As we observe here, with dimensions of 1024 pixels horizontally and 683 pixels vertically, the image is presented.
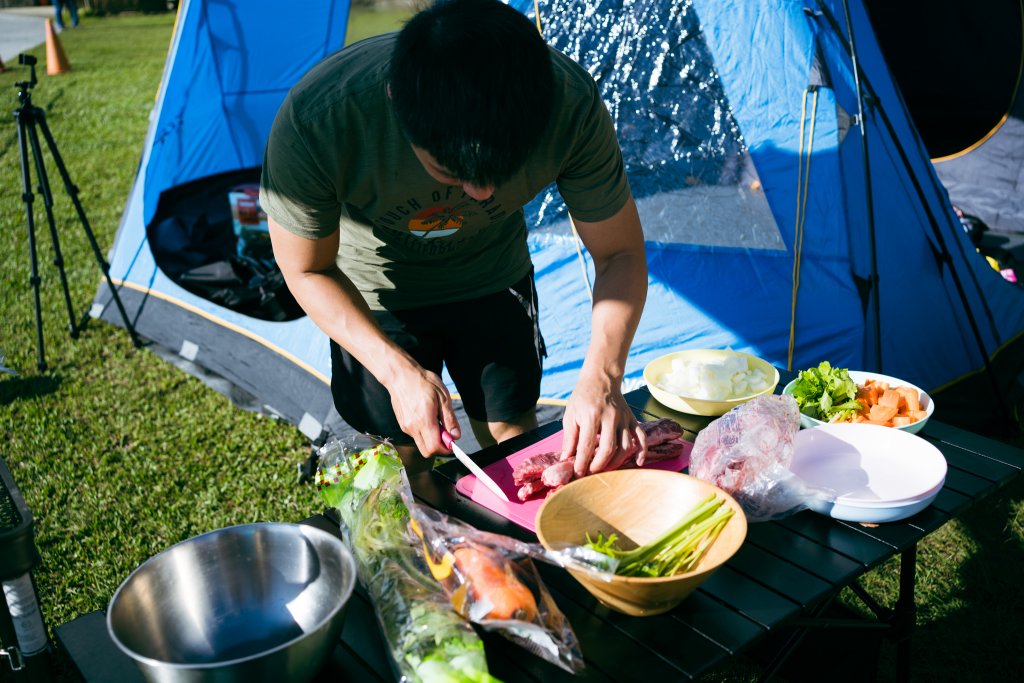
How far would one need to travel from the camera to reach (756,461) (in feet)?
5.30

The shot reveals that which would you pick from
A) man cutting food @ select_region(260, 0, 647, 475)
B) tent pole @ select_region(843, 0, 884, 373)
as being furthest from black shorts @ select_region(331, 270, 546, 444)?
tent pole @ select_region(843, 0, 884, 373)

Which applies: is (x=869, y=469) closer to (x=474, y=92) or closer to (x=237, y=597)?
(x=474, y=92)

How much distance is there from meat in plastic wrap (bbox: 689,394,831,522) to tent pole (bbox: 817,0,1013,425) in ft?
5.43

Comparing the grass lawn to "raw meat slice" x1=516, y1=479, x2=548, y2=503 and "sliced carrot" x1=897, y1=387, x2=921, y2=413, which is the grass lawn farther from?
"raw meat slice" x1=516, y1=479, x2=548, y2=503

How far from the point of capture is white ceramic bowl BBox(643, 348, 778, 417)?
199cm

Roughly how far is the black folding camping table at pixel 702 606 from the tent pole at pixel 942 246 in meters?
1.46

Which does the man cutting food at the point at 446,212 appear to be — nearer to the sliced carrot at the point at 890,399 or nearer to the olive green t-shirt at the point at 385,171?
the olive green t-shirt at the point at 385,171

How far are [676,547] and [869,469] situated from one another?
A: 0.57 metres

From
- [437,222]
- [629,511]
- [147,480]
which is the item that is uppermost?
[437,222]

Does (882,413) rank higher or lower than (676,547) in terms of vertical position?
lower

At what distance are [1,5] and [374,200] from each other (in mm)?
24225

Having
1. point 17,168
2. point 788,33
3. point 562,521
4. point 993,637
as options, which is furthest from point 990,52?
point 17,168

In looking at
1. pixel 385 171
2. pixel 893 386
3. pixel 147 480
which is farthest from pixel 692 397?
pixel 147 480

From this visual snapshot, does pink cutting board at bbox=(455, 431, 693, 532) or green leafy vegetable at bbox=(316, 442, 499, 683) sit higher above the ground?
green leafy vegetable at bbox=(316, 442, 499, 683)
